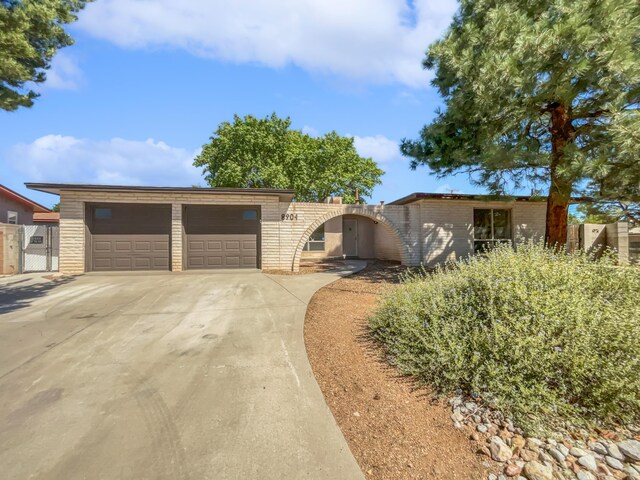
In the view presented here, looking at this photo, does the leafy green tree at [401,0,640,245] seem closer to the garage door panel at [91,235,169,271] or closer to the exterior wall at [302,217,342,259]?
the exterior wall at [302,217,342,259]

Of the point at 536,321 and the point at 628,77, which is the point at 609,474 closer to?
Result: the point at 536,321

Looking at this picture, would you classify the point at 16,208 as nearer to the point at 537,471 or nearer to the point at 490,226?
the point at 537,471

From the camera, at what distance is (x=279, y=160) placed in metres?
25.4

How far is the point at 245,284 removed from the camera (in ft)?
31.1

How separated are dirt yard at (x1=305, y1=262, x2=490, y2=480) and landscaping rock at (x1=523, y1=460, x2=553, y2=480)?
30 cm

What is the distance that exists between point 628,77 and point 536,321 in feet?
25.7

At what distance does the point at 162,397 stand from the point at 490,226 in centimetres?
1569

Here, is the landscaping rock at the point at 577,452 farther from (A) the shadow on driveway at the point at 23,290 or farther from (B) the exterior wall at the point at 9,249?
(B) the exterior wall at the point at 9,249

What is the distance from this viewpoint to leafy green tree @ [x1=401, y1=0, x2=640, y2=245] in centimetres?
746

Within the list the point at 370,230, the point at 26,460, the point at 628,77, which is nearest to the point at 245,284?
the point at 26,460

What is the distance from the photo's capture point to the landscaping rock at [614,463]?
235 cm

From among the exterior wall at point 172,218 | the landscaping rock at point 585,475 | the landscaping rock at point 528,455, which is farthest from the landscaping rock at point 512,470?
the exterior wall at point 172,218

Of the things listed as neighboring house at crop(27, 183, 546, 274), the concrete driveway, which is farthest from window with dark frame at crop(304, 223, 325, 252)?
the concrete driveway

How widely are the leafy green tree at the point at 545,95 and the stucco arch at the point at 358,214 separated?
3729mm
